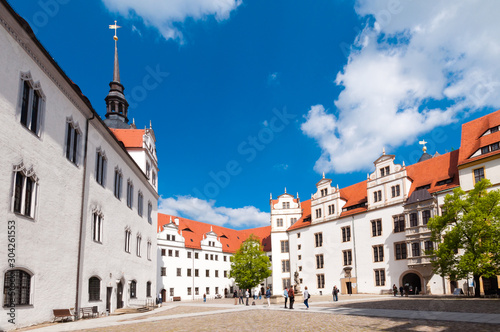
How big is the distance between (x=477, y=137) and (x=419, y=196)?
26.8ft

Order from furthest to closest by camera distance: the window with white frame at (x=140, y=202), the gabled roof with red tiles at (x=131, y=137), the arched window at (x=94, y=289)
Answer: the gabled roof with red tiles at (x=131, y=137)
the window with white frame at (x=140, y=202)
the arched window at (x=94, y=289)

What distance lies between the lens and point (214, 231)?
2908 inches

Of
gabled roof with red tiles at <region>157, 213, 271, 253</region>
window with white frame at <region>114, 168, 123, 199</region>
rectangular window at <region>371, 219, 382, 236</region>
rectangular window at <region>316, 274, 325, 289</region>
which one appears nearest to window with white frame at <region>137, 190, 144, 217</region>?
window with white frame at <region>114, 168, 123, 199</region>

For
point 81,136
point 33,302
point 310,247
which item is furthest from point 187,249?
point 33,302

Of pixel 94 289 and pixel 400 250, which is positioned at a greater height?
pixel 400 250

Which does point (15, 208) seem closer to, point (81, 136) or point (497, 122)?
point (81, 136)

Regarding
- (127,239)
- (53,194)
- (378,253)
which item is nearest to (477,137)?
(378,253)

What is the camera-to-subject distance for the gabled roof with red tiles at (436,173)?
4023cm

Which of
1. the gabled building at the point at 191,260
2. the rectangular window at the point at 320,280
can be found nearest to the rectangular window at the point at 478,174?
the rectangular window at the point at 320,280

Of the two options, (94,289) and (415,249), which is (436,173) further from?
(94,289)

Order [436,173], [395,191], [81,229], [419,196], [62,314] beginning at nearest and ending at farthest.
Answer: [62,314] < [81,229] < [419,196] < [436,173] < [395,191]

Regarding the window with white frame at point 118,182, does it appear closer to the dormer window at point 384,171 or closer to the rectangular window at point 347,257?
the dormer window at point 384,171

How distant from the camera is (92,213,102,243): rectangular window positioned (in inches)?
933

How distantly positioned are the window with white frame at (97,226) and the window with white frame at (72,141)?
4178mm
